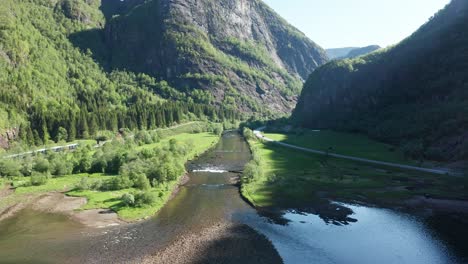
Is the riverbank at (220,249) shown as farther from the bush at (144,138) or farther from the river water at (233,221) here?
the bush at (144,138)

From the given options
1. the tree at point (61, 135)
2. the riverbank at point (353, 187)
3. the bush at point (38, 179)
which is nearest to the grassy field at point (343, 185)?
the riverbank at point (353, 187)

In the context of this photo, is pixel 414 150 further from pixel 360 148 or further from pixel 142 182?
pixel 142 182

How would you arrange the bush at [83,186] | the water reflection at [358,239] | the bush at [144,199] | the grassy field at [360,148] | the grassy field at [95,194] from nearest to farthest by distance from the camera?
the water reflection at [358,239] < the grassy field at [95,194] < the bush at [144,199] < the bush at [83,186] < the grassy field at [360,148]

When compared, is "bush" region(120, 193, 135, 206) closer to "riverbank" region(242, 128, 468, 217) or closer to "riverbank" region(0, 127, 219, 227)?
"riverbank" region(0, 127, 219, 227)

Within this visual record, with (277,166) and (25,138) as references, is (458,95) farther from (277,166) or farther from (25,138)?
(25,138)

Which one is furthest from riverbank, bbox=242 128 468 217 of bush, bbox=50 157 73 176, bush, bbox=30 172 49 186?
bush, bbox=50 157 73 176

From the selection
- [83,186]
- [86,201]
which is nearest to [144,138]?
[83,186]

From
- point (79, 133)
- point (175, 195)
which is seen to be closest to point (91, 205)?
point (175, 195)
